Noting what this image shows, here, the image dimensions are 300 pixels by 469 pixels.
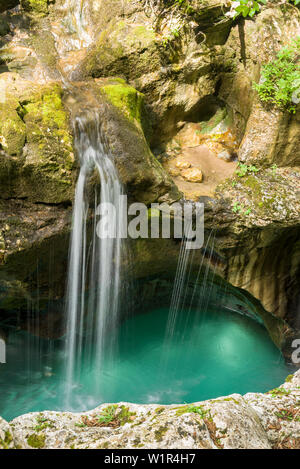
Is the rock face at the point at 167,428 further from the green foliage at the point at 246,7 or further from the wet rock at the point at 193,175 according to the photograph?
the wet rock at the point at 193,175

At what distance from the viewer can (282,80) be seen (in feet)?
19.1

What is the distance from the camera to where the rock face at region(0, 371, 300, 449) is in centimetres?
229

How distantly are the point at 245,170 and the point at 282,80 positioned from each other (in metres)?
1.56

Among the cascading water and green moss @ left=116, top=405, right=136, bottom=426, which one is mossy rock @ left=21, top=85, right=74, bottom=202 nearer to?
the cascading water

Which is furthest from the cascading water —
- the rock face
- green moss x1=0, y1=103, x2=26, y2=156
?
the rock face

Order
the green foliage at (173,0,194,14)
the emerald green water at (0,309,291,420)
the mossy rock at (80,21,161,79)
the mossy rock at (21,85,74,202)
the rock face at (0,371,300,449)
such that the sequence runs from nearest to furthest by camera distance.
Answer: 1. the rock face at (0,371,300,449)
2. the mossy rock at (21,85,74,202)
3. the emerald green water at (0,309,291,420)
4. the mossy rock at (80,21,161,79)
5. the green foliage at (173,0,194,14)

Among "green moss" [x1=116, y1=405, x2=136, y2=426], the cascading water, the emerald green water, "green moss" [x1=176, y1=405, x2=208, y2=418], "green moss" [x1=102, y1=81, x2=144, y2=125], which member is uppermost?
the cascading water

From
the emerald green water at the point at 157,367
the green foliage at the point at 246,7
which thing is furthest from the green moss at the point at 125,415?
the green foliage at the point at 246,7

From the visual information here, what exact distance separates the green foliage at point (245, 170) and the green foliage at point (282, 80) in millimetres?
1110

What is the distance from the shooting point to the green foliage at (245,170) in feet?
20.3

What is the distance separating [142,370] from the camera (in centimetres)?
638

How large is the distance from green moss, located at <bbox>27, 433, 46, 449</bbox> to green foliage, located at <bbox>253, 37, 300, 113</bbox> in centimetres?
585

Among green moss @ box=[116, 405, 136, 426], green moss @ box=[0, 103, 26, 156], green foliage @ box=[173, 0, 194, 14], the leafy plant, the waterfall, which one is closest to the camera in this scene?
green moss @ box=[116, 405, 136, 426]

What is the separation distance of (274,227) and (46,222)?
363 cm
